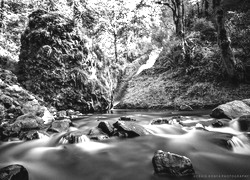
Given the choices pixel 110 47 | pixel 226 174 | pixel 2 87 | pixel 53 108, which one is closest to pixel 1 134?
pixel 2 87

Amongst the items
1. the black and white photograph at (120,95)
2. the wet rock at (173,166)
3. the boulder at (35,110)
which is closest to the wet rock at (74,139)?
the black and white photograph at (120,95)

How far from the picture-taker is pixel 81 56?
10.2 m

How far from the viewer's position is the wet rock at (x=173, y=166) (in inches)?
103

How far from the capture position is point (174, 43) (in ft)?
48.3

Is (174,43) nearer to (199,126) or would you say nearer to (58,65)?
(58,65)

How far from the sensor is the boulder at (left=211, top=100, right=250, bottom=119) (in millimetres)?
5919

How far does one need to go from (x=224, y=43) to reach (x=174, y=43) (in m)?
5.72

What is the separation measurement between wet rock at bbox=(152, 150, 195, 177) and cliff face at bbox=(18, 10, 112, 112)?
24.7 ft

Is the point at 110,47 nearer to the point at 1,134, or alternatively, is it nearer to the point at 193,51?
the point at 193,51

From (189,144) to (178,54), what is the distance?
10.8 m

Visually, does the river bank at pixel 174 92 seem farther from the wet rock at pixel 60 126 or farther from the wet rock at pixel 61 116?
the wet rock at pixel 60 126

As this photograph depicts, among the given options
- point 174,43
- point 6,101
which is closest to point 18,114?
point 6,101

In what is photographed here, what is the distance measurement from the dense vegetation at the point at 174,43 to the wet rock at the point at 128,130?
5.52m

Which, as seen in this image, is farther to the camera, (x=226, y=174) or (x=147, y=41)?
(x=147, y=41)
